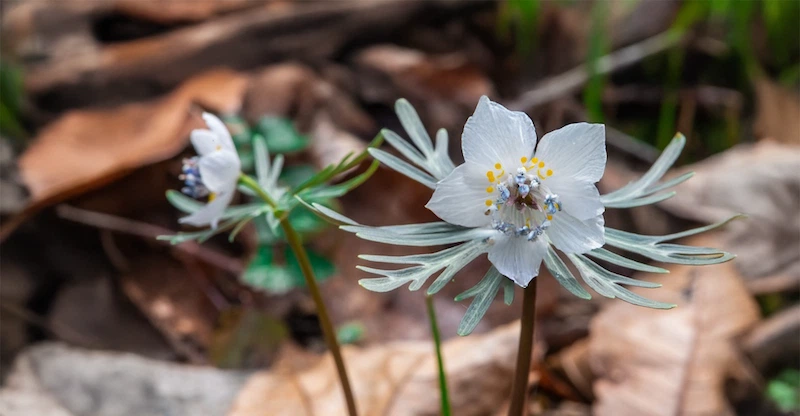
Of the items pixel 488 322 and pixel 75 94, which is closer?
pixel 488 322

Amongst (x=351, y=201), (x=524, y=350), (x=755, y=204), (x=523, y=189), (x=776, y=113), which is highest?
(x=776, y=113)

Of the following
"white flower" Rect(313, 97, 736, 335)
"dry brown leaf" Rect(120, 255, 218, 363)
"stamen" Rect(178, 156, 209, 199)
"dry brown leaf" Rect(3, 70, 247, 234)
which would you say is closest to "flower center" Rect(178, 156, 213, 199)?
"stamen" Rect(178, 156, 209, 199)

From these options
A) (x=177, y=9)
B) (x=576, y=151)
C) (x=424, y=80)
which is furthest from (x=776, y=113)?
(x=177, y=9)

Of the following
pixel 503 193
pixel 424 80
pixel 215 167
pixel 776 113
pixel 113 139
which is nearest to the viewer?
pixel 503 193

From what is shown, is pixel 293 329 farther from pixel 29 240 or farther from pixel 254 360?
pixel 29 240

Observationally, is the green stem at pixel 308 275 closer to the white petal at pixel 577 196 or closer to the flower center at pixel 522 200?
the flower center at pixel 522 200

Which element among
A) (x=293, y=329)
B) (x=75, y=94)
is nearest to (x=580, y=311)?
(x=293, y=329)

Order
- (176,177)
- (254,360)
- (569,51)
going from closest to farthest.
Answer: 1. (254,360)
2. (176,177)
3. (569,51)

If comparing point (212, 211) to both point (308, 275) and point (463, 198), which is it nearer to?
point (308, 275)
